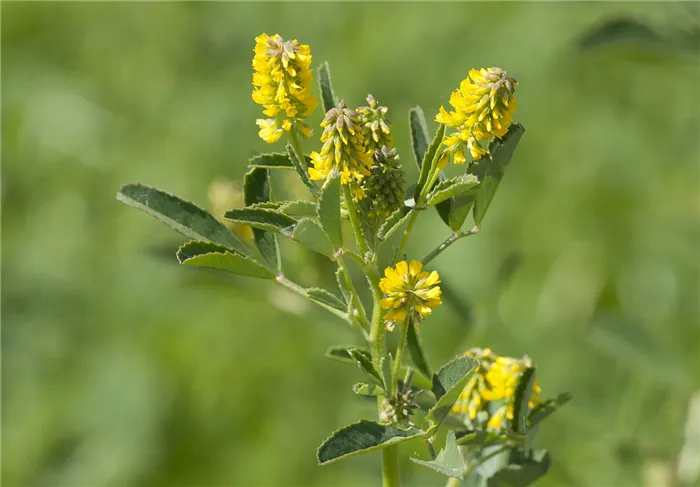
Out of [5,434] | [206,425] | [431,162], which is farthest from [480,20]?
[431,162]

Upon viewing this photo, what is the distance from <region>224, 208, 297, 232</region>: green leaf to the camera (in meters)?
1.21

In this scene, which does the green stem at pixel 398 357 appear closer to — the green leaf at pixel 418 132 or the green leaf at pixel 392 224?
the green leaf at pixel 392 224

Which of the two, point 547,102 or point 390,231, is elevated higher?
point 547,102

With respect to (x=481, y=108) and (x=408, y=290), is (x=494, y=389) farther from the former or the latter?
(x=481, y=108)

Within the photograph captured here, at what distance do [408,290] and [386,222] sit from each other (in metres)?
0.10

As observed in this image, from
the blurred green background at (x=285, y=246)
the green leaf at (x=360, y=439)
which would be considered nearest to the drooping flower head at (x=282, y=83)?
the green leaf at (x=360, y=439)

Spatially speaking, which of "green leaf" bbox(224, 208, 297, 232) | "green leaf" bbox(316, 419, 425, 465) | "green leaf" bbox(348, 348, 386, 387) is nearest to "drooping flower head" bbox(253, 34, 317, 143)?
"green leaf" bbox(224, 208, 297, 232)

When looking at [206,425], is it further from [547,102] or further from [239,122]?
[547,102]

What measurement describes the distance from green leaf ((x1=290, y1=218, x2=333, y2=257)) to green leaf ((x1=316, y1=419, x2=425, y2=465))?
25cm

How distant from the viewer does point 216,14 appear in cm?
530

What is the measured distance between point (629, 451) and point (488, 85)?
45.8 inches

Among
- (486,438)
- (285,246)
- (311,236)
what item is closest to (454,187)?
(311,236)

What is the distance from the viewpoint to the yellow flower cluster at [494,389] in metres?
1.38

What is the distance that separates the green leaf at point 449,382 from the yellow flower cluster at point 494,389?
0.16 metres
